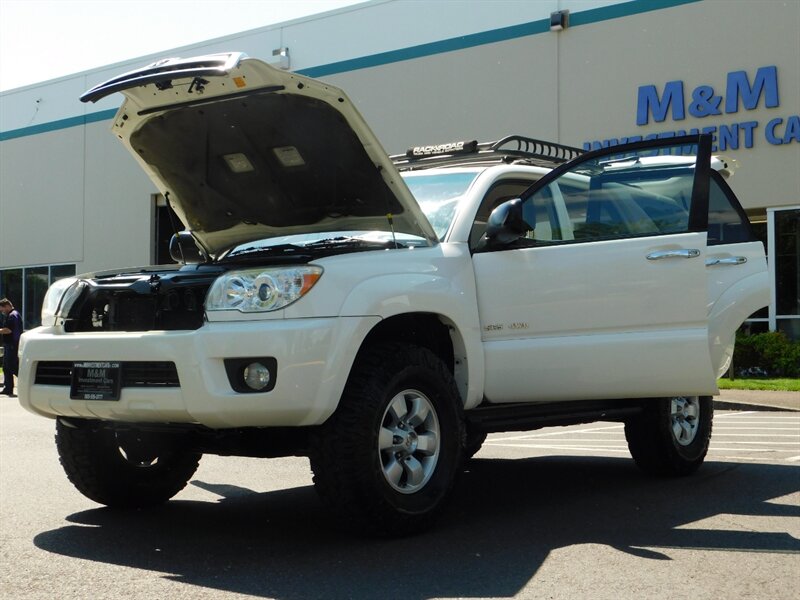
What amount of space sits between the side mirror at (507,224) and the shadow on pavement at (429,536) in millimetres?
1515

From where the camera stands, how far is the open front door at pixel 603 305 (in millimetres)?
5977

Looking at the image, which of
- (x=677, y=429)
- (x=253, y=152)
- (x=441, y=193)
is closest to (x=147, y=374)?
(x=253, y=152)

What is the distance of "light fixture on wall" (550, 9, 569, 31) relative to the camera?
21766mm

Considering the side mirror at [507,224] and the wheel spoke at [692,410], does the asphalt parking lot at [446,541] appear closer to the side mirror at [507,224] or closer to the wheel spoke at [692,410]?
the wheel spoke at [692,410]

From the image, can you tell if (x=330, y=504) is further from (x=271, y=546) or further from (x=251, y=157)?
(x=251, y=157)

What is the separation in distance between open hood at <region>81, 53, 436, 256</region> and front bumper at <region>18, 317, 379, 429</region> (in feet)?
3.65

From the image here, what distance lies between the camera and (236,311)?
495 cm

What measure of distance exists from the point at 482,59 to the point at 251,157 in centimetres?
1766

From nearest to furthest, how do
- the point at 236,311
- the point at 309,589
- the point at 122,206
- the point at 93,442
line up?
the point at 309,589 < the point at 236,311 < the point at 93,442 < the point at 122,206

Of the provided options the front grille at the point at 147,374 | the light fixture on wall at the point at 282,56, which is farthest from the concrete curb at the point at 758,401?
the light fixture on wall at the point at 282,56

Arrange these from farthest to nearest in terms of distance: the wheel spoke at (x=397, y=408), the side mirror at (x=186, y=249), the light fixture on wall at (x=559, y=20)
Answer: the light fixture on wall at (x=559, y=20), the side mirror at (x=186, y=249), the wheel spoke at (x=397, y=408)

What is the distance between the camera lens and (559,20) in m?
21.8

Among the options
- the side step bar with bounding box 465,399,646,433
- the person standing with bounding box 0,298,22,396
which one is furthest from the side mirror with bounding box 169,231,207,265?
the person standing with bounding box 0,298,22,396

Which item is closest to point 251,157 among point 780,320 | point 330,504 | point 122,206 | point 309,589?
point 330,504
